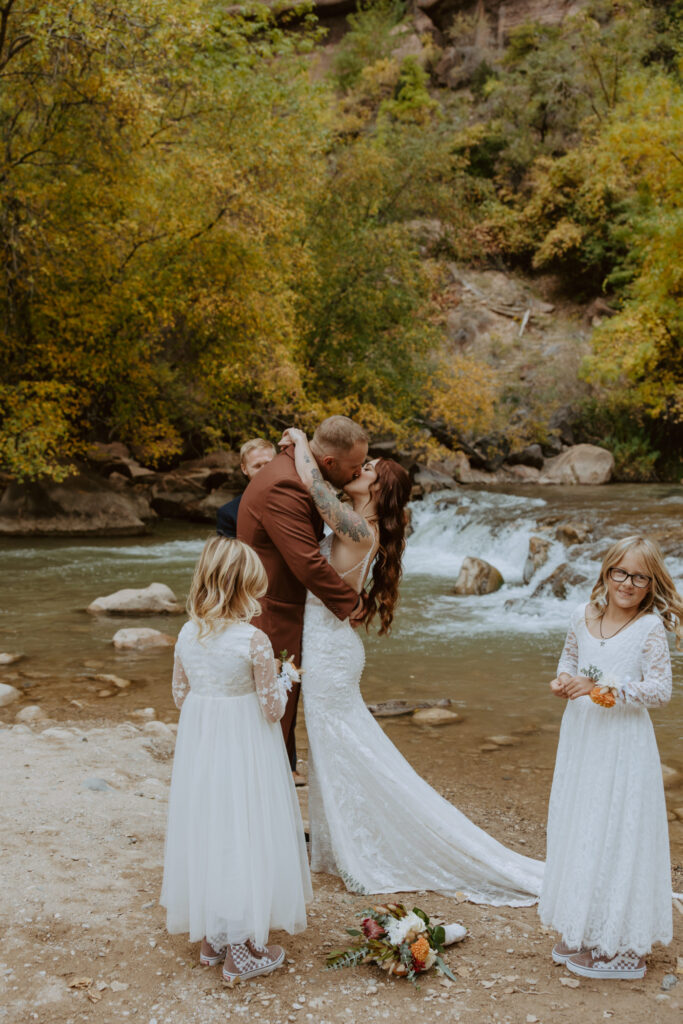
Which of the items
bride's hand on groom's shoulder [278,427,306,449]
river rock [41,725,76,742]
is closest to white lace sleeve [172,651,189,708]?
bride's hand on groom's shoulder [278,427,306,449]

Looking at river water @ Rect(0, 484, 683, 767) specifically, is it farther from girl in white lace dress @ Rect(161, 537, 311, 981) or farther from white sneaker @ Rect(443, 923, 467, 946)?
girl in white lace dress @ Rect(161, 537, 311, 981)

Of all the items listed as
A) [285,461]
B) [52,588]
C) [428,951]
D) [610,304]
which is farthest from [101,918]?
[610,304]

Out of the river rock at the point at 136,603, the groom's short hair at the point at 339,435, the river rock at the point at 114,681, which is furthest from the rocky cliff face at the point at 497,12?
the groom's short hair at the point at 339,435

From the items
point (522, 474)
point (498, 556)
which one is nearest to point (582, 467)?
point (522, 474)

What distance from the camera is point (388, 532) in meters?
3.60

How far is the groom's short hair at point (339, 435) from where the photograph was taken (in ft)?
11.1

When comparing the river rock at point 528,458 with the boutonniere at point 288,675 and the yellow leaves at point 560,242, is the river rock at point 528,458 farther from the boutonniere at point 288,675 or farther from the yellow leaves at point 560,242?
the boutonniere at point 288,675

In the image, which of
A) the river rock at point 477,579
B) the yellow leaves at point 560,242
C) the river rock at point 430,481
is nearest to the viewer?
the river rock at point 477,579

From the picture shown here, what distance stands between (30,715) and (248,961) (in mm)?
4207

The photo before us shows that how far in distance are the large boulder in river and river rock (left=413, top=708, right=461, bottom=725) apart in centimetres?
1108

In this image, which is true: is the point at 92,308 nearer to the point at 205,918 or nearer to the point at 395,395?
the point at 395,395

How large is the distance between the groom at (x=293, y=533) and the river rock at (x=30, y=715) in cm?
355

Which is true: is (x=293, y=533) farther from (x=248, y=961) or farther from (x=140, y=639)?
(x=140, y=639)

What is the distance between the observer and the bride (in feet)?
11.7
